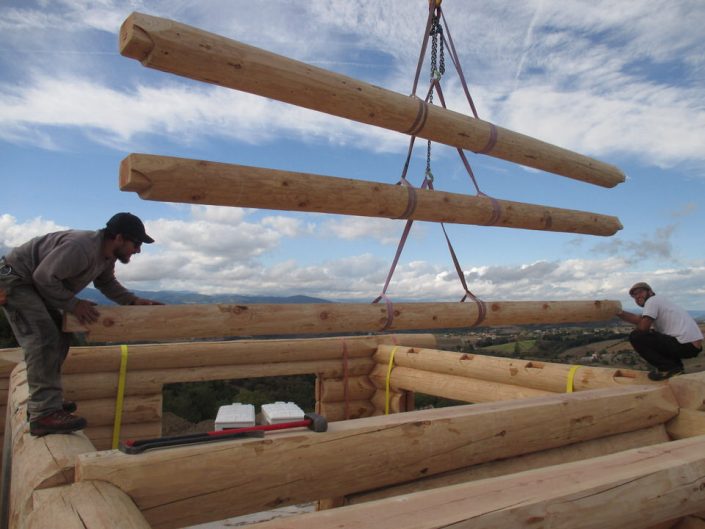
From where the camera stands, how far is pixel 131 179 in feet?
9.41

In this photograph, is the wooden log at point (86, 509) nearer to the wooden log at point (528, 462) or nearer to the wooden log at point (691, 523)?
the wooden log at point (528, 462)

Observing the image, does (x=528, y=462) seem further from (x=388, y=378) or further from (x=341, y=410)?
(x=341, y=410)

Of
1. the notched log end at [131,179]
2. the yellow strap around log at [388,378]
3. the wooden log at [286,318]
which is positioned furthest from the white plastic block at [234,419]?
the yellow strap around log at [388,378]

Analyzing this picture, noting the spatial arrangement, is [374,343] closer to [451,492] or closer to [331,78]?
[331,78]

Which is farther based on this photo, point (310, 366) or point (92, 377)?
point (310, 366)

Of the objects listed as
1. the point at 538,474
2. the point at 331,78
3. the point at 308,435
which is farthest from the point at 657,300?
the point at 308,435

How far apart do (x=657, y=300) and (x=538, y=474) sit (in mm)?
3085

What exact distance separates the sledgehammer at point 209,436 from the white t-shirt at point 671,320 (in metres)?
3.36

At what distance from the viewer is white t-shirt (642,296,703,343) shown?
4.04m

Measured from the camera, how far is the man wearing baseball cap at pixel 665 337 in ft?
12.9

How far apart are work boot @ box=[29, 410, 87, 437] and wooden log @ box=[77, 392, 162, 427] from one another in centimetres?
263

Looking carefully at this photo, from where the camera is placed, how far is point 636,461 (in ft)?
7.21

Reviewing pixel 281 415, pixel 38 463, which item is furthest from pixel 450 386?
pixel 38 463

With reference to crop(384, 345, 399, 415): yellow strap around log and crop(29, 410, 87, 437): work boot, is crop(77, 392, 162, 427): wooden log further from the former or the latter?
crop(384, 345, 399, 415): yellow strap around log
